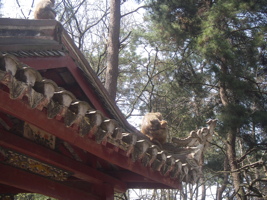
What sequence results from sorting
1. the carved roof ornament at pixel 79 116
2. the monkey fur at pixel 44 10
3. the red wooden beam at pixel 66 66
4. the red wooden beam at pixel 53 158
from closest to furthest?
the carved roof ornament at pixel 79 116 < the red wooden beam at pixel 53 158 < the red wooden beam at pixel 66 66 < the monkey fur at pixel 44 10

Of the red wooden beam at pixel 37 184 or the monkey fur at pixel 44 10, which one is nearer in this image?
the red wooden beam at pixel 37 184

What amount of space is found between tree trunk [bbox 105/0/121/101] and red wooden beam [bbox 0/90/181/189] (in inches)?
220

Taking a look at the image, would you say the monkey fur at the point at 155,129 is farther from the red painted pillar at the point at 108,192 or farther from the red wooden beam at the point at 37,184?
the red wooden beam at the point at 37,184

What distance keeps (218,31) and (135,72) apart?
7.25 meters

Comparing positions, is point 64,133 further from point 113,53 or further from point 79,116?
point 113,53

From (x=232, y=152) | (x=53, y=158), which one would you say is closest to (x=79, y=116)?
(x=53, y=158)

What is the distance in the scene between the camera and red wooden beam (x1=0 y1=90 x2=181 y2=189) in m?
2.33

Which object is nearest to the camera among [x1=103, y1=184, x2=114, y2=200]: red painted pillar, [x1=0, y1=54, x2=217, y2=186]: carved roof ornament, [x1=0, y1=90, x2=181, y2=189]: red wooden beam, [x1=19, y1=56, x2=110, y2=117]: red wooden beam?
[x1=0, y1=54, x2=217, y2=186]: carved roof ornament

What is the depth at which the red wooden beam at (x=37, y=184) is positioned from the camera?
11.2 ft

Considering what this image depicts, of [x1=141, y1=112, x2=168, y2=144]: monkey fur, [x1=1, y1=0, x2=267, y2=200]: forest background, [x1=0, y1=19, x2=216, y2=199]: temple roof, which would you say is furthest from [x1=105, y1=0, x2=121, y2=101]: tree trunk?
[x1=0, y1=19, x2=216, y2=199]: temple roof

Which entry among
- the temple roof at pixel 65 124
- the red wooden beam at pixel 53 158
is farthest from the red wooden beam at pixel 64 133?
the red wooden beam at pixel 53 158

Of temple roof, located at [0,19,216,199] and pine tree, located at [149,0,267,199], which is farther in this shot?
pine tree, located at [149,0,267,199]

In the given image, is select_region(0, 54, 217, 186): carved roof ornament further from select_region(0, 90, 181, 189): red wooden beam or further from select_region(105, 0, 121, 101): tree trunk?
select_region(105, 0, 121, 101): tree trunk

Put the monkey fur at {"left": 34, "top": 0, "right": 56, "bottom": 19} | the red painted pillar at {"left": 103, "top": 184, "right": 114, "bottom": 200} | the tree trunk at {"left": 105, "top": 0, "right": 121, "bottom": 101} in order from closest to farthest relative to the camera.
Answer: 1. the red painted pillar at {"left": 103, "top": 184, "right": 114, "bottom": 200}
2. the monkey fur at {"left": 34, "top": 0, "right": 56, "bottom": 19}
3. the tree trunk at {"left": 105, "top": 0, "right": 121, "bottom": 101}
